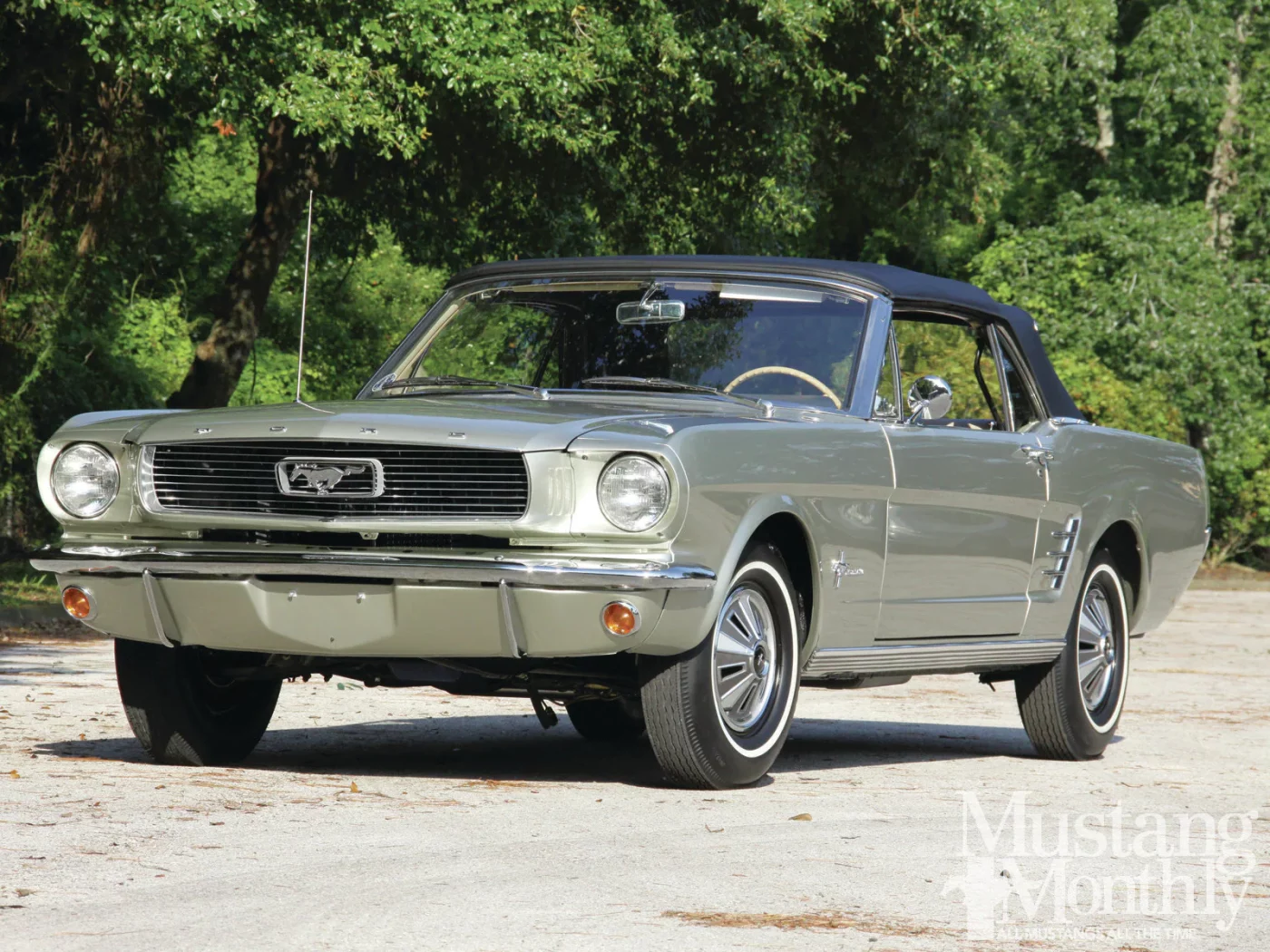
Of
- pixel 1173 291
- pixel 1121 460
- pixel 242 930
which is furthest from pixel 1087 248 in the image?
pixel 242 930

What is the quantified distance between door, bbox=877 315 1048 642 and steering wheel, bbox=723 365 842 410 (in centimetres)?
23

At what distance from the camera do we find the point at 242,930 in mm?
4496

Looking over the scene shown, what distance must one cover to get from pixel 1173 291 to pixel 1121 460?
84.1ft

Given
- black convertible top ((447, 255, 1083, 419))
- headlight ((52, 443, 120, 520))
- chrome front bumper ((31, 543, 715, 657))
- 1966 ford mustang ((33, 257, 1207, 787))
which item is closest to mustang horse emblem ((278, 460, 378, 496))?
1966 ford mustang ((33, 257, 1207, 787))

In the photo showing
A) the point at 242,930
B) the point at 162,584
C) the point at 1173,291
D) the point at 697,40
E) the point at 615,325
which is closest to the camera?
the point at 242,930

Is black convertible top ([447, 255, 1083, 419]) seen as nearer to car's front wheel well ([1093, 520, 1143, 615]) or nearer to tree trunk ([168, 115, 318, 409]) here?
car's front wheel well ([1093, 520, 1143, 615])

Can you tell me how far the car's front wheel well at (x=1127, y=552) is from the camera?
31.2ft

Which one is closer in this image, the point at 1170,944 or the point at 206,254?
the point at 1170,944

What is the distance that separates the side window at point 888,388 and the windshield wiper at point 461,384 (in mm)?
1220

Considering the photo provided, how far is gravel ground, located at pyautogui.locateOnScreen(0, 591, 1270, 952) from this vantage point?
4.67m

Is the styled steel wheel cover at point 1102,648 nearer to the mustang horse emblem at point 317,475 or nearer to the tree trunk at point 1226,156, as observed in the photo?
the mustang horse emblem at point 317,475

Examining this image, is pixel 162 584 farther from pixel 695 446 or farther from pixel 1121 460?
pixel 1121 460

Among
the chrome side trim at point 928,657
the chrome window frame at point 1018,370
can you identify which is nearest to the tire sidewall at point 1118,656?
the chrome side trim at point 928,657

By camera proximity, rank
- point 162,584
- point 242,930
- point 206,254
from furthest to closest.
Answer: point 206,254 < point 162,584 < point 242,930
